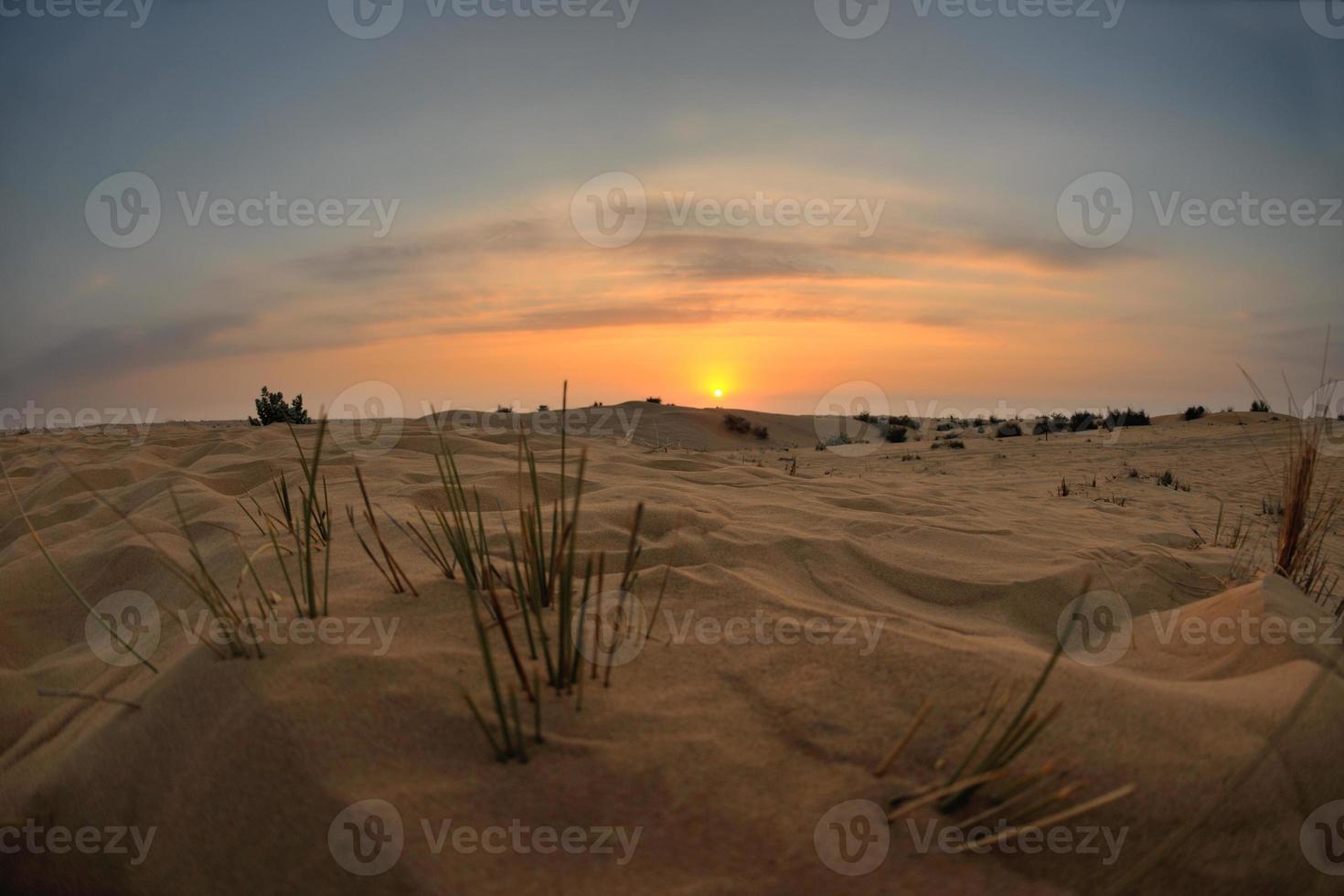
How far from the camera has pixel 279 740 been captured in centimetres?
136

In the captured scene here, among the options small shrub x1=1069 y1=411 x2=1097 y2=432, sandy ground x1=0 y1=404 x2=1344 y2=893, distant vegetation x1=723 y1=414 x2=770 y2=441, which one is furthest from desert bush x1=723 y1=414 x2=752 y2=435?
sandy ground x1=0 y1=404 x2=1344 y2=893

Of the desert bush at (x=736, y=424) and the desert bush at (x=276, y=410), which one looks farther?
the desert bush at (x=736, y=424)

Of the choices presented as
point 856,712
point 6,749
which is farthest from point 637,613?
point 6,749

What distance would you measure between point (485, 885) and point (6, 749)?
143 cm

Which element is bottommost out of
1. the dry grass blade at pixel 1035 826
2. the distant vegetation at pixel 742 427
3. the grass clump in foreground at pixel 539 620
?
the dry grass blade at pixel 1035 826

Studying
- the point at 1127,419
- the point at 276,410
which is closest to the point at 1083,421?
the point at 1127,419

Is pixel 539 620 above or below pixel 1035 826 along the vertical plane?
above

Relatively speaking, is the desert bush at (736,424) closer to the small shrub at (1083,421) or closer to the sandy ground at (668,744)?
the small shrub at (1083,421)

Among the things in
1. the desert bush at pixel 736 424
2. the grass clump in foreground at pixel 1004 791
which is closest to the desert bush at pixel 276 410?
the desert bush at pixel 736 424

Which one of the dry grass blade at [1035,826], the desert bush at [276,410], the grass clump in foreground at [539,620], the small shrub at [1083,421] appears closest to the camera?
the dry grass blade at [1035,826]

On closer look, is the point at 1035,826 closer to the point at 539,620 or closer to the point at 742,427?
the point at 539,620

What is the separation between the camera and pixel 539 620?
55.2 inches

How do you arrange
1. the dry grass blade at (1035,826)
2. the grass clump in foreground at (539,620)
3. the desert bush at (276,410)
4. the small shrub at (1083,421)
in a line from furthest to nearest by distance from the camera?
the small shrub at (1083,421)
the desert bush at (276,410)
the grass clump in foreground at (539,620)
the dry grass blade at (1035,826)

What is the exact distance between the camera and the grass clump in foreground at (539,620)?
4.45 ft
